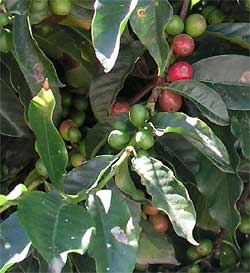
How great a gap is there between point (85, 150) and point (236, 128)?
0.25 m

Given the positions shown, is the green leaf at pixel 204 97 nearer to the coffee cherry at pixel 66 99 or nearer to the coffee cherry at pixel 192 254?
the coffee cherry at pixel 66 99

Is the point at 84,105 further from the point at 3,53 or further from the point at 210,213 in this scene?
the point at 210,213

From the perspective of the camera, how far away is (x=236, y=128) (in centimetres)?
110

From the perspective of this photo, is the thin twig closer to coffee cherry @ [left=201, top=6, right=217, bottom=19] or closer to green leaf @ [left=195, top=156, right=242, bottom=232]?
coffee cherry @ [left=201, top=6, right=217, bottom=19]

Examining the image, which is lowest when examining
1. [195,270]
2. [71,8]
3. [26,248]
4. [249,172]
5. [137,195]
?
[195,270]

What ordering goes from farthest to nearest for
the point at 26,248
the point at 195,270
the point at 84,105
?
the point at 195,270, the point at 84,105, the point at 26,248

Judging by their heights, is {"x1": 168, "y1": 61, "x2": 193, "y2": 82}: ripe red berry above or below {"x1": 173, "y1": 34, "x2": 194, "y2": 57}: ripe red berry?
below

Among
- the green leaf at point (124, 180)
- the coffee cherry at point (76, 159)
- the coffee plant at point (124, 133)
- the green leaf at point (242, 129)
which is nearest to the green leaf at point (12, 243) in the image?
the coffee plant at point (124, 133)

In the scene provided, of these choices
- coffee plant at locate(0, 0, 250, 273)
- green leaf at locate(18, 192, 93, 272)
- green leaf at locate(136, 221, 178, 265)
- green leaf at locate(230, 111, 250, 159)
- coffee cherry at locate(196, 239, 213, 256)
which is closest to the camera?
green leaf at locate(18, 192, 93, 272)

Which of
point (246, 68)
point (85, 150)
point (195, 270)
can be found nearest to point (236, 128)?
point (246, 68)

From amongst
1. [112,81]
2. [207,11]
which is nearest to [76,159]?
[112,81]

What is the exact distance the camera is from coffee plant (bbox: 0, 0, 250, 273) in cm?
87

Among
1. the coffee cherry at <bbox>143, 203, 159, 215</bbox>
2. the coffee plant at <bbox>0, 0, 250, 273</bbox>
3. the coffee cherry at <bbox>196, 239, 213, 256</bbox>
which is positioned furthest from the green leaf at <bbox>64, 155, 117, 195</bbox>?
the coffee cherry at <bbox>196, 239, 213, 256</bbox>

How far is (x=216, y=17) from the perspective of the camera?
123 cm
